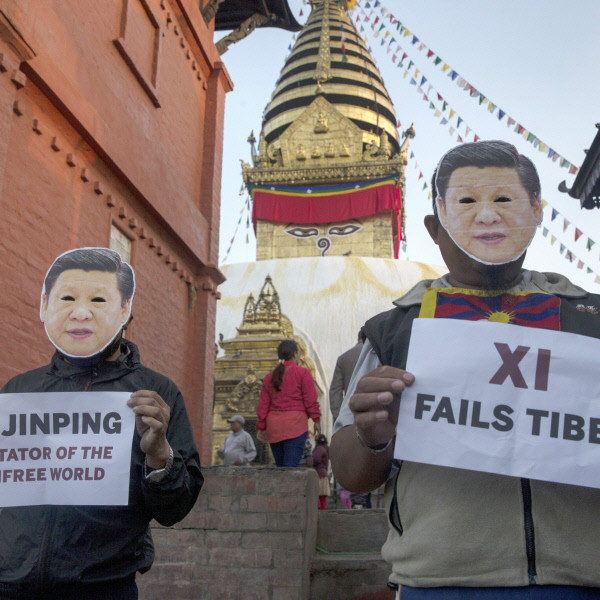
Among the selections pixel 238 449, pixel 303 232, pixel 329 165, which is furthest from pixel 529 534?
pixel 329 165

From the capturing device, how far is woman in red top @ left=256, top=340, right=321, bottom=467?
19.3 feet

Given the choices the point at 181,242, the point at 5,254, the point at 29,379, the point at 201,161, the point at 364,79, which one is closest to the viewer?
the point at 29,379

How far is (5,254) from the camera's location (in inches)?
186

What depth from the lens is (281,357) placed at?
6.27 meters

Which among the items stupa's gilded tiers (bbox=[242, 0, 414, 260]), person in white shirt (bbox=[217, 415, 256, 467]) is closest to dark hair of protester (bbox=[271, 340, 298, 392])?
person in white shirt (bbox=[217, 415, 256, 467])

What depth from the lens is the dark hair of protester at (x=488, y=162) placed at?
1.76 m

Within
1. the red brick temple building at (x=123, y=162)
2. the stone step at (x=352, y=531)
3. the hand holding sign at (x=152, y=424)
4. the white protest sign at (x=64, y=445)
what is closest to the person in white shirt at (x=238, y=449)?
the red brick temple building at (x=123, y=162)

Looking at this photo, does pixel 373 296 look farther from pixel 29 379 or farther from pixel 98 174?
pixel 29 379

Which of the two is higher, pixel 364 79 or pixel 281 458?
pixel 364 79

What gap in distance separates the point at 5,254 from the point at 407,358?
3844mm

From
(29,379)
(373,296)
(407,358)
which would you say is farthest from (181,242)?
(373,296)

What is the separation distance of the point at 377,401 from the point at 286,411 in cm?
452

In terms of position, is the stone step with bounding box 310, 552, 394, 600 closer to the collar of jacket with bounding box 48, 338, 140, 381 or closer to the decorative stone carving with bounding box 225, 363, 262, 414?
the collar of jacket with bounding box 48, 338, 140, 381

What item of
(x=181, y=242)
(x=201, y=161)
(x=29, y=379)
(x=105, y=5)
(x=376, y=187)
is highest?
(x=376, y=187)
